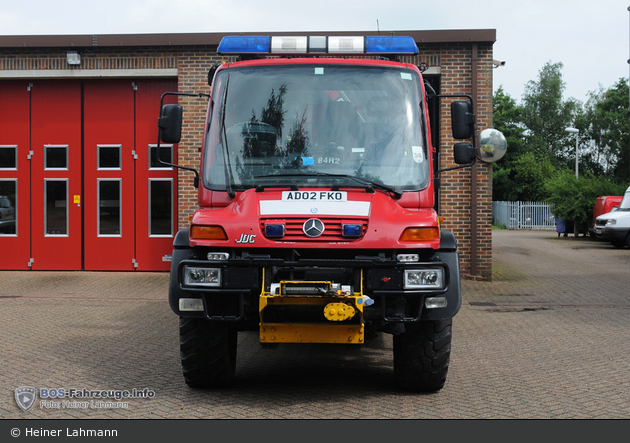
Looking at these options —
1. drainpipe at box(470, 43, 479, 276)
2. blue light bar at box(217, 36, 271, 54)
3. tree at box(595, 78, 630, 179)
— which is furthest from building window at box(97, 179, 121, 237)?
tree at box(595, 78, 630, 179)

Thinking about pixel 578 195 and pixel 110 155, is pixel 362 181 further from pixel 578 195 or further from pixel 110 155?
pixel 578 195

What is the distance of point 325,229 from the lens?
506 cm

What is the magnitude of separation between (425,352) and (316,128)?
6.65 ft

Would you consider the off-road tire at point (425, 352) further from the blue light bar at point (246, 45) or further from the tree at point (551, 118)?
the tree at point (551, 118)

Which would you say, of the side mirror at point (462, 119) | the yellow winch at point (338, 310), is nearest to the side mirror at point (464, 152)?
the side mirror at point (462, 119)

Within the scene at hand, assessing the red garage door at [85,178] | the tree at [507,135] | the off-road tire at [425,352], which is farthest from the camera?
the tree at [507,135]

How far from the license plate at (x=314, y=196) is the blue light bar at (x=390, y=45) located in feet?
5.62

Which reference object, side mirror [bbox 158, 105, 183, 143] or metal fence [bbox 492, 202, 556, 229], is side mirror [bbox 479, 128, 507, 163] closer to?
side mirror [bbox 158, 105, 183, 143]

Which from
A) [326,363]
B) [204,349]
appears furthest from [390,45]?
[204,349]

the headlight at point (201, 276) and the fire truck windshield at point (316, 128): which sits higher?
the fire truck windshield at point (316, 128)

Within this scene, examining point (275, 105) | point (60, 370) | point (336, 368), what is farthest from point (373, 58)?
point (60, 370)

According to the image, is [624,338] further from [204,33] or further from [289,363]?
[204,33]

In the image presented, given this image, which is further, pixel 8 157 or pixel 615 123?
pixel 615 123

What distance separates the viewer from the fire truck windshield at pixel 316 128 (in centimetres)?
552
